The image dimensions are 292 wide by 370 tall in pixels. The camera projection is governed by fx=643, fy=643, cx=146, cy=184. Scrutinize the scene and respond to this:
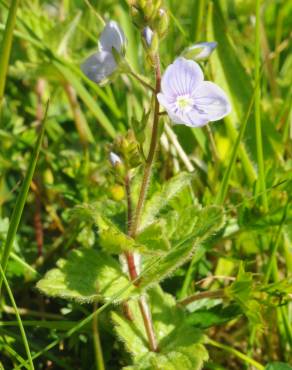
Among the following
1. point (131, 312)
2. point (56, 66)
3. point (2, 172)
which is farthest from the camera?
point (56, 66)

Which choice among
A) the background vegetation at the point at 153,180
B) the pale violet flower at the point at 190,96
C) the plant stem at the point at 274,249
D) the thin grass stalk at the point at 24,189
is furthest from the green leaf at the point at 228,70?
the thin grass stalk at the point at 24,189

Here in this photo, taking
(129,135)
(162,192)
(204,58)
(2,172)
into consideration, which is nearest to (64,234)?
(2,172)

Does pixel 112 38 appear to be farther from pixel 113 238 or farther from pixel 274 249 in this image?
pixel 274 249

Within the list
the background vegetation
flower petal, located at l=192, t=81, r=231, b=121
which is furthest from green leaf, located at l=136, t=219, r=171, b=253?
flower petal, located at l=192, t=81, r=231, b=121

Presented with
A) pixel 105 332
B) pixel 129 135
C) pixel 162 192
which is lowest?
pixel 105 332

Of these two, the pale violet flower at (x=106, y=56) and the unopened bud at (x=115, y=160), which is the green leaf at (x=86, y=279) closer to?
the unopened bud at (x=115, y=160)

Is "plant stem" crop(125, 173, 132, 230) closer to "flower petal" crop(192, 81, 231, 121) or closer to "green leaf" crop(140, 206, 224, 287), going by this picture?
"green leaf" crop(140, 206, 224, 287)

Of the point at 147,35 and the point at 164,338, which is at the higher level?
the point at 147,35

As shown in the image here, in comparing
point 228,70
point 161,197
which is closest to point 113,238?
point 161,197

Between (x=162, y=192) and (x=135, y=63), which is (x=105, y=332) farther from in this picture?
(x=135, y=63)
